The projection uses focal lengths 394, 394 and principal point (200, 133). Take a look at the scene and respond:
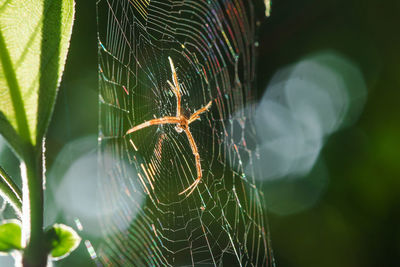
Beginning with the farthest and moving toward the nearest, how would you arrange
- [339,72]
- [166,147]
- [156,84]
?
[339,72] < [166,147] < [156,84]

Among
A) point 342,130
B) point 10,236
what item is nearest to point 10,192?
point 10,236

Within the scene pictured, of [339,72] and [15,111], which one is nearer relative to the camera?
[15,111]

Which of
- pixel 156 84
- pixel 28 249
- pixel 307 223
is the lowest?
pixel 307 223

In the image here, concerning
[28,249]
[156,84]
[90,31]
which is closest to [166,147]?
[156,84]

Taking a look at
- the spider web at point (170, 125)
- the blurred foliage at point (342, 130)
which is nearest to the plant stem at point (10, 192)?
the spider web at point (170, 125)

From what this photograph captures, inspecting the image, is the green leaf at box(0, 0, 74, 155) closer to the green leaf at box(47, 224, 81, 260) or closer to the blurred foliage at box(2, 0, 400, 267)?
the green leaf at box(47, 224, 81, 260)

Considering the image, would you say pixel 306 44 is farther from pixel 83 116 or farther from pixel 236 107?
pixel 83 116
